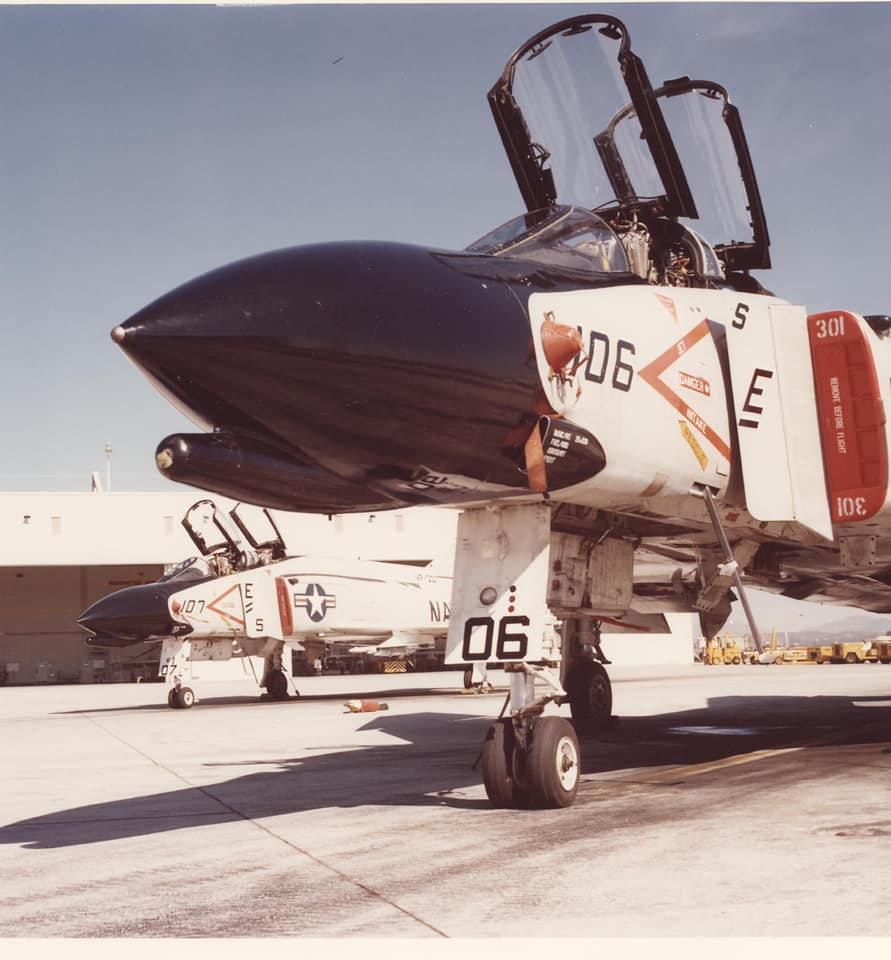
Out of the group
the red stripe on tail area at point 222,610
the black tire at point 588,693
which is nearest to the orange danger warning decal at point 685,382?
the black tire at point 588,693

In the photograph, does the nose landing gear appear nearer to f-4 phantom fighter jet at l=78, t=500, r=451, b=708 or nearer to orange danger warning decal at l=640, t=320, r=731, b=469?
orange danger warning decal at l=640, t=320, r=731, b=469

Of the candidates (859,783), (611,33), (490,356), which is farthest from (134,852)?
(611,33)

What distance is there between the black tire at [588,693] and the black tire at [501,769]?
16.6ft

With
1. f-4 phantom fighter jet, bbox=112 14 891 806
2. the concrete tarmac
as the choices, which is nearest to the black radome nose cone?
the concrete tarmac

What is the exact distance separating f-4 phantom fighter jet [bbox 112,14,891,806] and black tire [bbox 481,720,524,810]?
0.05 feet

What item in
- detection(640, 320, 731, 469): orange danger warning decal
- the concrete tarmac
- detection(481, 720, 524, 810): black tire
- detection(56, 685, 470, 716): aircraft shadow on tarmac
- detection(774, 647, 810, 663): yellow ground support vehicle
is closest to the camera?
the concrete tarmac

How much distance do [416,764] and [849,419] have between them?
480 cm

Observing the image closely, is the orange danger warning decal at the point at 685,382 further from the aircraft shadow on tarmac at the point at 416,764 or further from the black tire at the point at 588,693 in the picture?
the black tire at the point at 588,693

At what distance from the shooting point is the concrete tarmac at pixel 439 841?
12.6 feet

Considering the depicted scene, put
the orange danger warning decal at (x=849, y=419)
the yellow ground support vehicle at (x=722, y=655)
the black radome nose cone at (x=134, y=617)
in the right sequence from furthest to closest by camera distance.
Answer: the yellow ground support vehicle at (x=722, y=655) < the black radome nose cone at (x=134, y=617) < the orange danger warning decal at (x=849, y=419)

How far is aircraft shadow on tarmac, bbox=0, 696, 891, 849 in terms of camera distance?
666cm

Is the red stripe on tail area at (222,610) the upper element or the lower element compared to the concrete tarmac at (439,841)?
upper

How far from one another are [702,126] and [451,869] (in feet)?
20.7

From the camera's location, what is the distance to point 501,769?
6.32 meters
